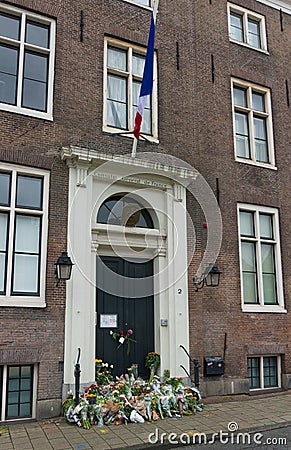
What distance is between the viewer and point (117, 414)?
7441mm

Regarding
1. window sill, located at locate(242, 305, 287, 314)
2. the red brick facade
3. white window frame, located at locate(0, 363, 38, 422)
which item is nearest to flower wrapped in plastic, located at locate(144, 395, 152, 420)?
the red brick facade

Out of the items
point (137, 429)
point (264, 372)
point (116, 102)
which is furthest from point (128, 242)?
point (264, 372)

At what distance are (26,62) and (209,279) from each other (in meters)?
6.01

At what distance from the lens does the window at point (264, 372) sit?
33.5ft

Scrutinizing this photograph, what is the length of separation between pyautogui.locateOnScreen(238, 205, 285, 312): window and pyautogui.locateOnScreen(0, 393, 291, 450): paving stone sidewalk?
2821 mm

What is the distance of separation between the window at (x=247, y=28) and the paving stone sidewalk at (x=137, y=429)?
375 inches

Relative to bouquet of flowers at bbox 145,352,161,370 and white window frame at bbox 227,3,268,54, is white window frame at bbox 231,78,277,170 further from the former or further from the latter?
bouquet of flowers at bbox 145,352,161,370

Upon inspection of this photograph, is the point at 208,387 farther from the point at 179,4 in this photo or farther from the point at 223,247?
the point at 179,4

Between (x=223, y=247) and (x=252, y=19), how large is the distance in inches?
277

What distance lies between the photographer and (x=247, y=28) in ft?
41.1

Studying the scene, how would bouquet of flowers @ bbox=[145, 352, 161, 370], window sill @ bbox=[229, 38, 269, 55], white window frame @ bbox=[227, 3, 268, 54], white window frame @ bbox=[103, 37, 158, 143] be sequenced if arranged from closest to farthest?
bouquet of flowers @ bbox=[145, 352, 161, 370]
white window frame @ bbox=[103, 37, 158, 143]
window sill @ bbox=[229, 38, 269, 55]
white window frame @ bbox=[227, 3, 268, 54]

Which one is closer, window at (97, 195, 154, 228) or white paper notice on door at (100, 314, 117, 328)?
white paper notice on door at (100, 314, 117, 328)

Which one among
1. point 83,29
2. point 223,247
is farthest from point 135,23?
point 223,247

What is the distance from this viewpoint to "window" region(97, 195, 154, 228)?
30.9 feet
